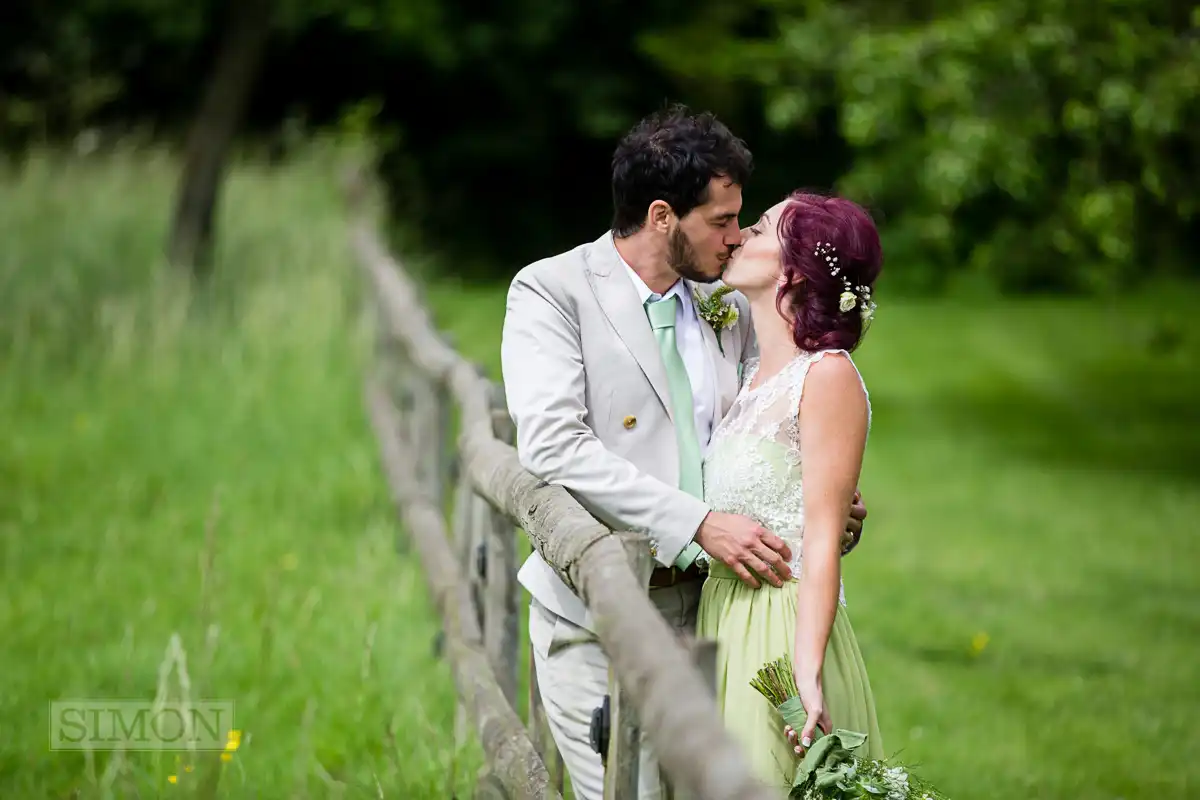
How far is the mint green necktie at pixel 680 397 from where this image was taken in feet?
11.0

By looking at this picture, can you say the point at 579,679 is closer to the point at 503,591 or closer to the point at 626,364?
the point at 626,364

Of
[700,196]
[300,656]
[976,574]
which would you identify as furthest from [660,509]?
[976,574]

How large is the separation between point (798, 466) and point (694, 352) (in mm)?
432

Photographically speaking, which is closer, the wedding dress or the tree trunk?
the wedding dress

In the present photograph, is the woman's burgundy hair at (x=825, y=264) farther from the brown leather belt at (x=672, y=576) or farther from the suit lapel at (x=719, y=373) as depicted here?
the brown leather belt at (x=672, y=576)

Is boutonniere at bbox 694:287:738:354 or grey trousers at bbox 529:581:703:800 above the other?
boutonniere at bbox 694:287:738:354

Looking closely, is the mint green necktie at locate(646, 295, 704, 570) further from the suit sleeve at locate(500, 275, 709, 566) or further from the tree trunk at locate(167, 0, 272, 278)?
the tree trunk at locate(167, 0, 272, 278)

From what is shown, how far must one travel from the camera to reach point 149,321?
10953mm

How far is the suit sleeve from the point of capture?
3145mm

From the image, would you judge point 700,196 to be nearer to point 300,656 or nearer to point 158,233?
point 300,656

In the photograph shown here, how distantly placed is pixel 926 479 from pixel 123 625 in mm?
7378

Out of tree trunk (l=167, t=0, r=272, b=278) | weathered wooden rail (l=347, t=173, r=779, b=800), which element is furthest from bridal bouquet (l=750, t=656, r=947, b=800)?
tree trunk (l=167, t=0, r=272, b=278)

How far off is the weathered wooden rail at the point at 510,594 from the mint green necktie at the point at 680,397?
11.2 inches

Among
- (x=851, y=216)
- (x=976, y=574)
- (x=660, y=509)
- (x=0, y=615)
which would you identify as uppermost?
(x=851, y=216)
